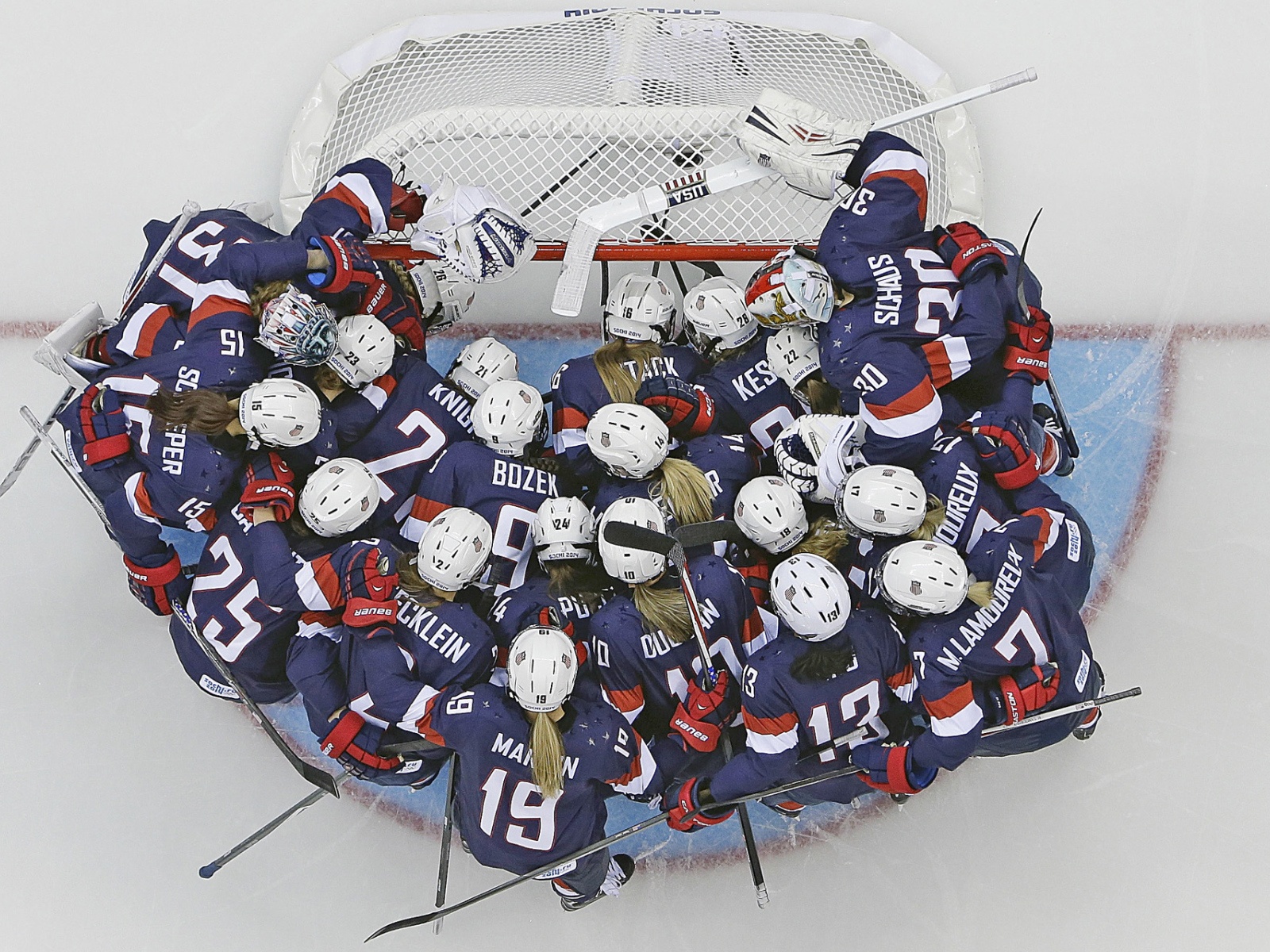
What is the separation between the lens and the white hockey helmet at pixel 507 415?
10.7 feet

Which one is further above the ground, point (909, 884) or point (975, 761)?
point (975, 761)

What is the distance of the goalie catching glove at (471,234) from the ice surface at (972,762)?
75 cm

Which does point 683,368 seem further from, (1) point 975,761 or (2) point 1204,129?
(2) point 1204,129

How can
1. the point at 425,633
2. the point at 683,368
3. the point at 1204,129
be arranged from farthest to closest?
1. the point at 1204,129
2. the point at 683,368
3. the point at 425,633

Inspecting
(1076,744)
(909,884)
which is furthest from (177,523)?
(1076,744)

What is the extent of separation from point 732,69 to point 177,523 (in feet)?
8.86

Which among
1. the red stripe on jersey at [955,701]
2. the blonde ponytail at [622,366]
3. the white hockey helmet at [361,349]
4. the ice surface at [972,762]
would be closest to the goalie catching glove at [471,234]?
the white hockey helmet at [361,349]

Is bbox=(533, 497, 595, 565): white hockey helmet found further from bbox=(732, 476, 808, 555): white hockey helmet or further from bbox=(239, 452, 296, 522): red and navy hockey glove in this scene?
bbox=(239, 452, 296, 522): red and navy hockey glove

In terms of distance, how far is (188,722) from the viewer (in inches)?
157

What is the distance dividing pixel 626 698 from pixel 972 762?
157 cm

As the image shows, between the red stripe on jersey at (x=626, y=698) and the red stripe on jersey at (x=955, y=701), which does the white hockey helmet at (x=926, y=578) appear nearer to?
the red stripe on jersey at (x=955, y=701)

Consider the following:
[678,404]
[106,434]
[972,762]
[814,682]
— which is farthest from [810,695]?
[106,434]

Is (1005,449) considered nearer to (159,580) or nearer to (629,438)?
(629,438)

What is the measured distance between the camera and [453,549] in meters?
3.05
